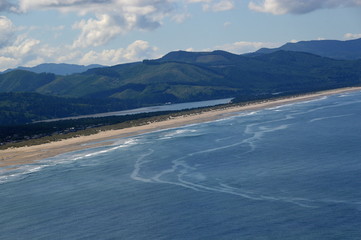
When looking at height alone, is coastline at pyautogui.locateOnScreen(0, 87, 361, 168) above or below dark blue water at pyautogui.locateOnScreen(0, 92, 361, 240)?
above

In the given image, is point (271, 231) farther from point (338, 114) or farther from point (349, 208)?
point (338, 114)

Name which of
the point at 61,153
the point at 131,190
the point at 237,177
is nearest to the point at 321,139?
the point at 237,177

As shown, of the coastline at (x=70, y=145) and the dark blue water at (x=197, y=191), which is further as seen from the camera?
the coastline at (x=70, y=145)

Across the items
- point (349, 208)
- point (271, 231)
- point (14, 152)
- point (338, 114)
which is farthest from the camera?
point (338, 114)

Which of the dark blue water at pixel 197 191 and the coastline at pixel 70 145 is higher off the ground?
the coastline at pixel 70 145

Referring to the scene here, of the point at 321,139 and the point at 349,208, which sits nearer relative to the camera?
the point at 349,208

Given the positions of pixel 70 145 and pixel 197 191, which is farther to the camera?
pixel 70 145

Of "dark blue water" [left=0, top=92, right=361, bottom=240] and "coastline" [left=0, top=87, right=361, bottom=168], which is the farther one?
"coastline" [left=0, top=87, right=361, bottom=168]

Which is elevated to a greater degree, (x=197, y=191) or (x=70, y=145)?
(x=70, y=145)
